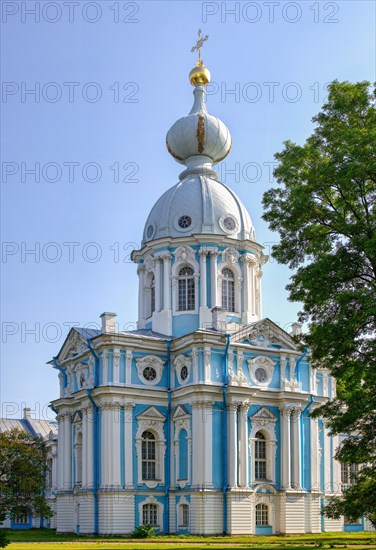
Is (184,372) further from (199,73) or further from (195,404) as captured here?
(199,73)

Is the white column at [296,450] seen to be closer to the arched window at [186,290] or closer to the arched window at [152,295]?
the arched window at [186,290]

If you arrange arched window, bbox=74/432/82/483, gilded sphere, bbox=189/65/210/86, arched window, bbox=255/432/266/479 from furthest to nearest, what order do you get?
gilded sphere, bbox=189/65/210/86
arched window, bbox=74/432/82/483
arched window, bbox=255/432/266/479

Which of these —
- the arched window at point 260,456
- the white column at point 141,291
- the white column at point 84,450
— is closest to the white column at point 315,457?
the arched window at point 260,456

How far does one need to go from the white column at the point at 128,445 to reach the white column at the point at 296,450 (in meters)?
8.35

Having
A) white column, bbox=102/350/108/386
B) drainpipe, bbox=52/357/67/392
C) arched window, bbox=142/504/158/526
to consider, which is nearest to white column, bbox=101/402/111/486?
white column, bbox=102/350/108/386

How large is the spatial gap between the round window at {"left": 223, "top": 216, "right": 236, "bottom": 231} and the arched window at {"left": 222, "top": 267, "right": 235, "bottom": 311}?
230 centimetres

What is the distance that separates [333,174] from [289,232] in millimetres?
2477

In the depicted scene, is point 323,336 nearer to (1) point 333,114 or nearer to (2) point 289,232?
(2) point 289,232

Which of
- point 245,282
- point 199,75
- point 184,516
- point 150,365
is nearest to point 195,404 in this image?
point 150,365

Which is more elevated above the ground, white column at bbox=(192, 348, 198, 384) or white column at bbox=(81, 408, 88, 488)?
white column at bbox=(192, 348, 198, 384)

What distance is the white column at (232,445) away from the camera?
38.2 metres

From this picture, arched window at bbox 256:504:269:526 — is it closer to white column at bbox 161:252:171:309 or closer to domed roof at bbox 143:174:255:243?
white column at bbox 161:252:171:309

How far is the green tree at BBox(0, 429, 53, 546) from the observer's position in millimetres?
38969

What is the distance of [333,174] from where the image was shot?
2272cm
